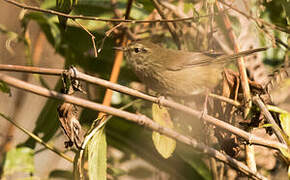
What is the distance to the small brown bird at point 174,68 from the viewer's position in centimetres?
213

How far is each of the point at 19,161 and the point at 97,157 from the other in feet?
2.31

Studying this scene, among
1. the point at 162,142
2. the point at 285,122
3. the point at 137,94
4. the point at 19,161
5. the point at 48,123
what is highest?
the point at 137,94

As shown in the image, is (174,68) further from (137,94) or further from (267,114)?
(137,94)

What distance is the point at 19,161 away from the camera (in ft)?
6.46

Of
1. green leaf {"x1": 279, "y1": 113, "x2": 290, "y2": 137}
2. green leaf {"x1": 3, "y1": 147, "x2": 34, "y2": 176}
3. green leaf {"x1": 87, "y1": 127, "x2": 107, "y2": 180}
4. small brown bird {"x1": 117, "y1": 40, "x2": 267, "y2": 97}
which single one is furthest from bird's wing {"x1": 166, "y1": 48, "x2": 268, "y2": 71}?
green leaf {"x1": 3, "y1": 147, "x2": 34, "y2": 176}

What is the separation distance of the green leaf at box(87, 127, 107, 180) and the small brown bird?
0.78 m

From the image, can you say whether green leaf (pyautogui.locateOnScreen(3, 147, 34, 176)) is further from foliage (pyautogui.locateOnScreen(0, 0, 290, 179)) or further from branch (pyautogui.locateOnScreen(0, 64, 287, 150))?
branch (pyautogui.locateOnScreen(0, 64, 287, 150))

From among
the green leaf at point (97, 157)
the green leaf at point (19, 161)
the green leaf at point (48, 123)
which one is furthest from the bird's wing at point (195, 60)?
the green leaf at point (19, 161)

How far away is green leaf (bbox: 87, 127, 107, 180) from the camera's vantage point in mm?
1408

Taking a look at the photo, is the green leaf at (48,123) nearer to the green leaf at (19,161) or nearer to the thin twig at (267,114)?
the green leaf at (19,161)

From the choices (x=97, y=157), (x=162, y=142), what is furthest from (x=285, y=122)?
(x=97, y=157)

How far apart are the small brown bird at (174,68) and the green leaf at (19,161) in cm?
79

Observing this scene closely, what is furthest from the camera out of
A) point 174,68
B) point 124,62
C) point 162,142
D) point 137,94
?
point 124,62

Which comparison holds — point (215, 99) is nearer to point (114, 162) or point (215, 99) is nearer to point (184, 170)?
point (184, 170)
